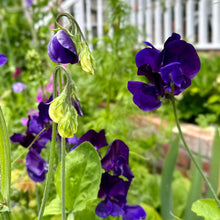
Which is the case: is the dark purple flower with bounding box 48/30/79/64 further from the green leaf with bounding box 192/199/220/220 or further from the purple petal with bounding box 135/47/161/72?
the green leaf with bounding box 192/199/220/220

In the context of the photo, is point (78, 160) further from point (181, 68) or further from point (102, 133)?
point (181, 68)

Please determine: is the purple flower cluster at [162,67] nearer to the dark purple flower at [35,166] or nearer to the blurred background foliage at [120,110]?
the blurred background foliage at [120,110]

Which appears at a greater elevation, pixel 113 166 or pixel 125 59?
pixel 125 59

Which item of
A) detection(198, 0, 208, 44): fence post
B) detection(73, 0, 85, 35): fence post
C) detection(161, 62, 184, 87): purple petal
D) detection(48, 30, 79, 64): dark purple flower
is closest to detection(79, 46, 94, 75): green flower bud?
detection(48, 30, 79, 64): dark purple flower

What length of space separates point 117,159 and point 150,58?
0.92 ft

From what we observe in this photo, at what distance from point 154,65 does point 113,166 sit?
0.29 m

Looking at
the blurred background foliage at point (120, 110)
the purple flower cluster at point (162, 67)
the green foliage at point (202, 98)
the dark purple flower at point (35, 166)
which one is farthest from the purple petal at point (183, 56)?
the green foliage at point (202, 98)

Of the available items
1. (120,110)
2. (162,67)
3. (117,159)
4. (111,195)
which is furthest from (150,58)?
(120,110)

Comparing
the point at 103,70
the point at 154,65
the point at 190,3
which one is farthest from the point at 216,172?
the point at 190,3

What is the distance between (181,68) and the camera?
2.23ft

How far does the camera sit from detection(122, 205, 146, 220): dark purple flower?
0.85 metres

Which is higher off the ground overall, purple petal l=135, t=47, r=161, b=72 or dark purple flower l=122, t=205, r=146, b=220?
purple petal l=135, t=47, r=161, b=72

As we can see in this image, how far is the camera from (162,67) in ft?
2.16

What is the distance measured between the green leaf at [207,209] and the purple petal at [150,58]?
31 centimetres
